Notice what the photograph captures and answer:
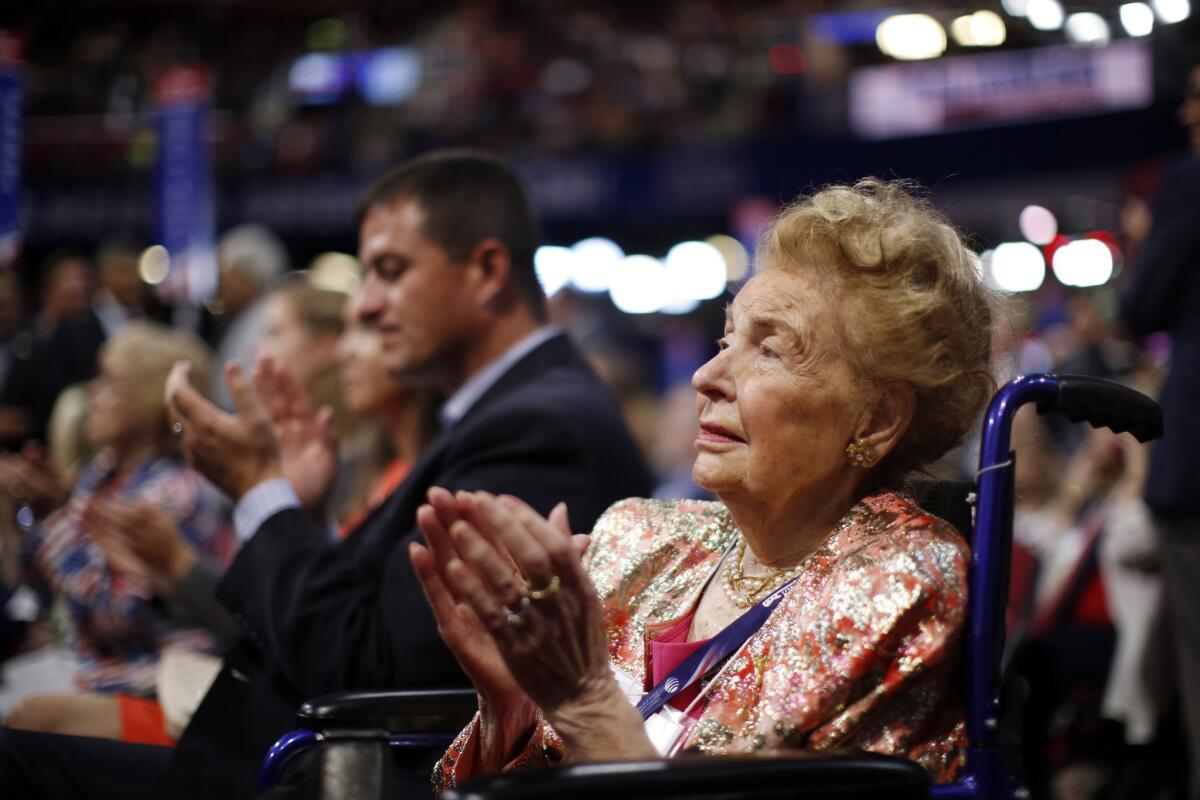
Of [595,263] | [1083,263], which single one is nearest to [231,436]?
[595,263]

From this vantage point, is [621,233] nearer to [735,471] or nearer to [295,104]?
[295,104]

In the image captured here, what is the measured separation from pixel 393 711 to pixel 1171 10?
468 centimetres

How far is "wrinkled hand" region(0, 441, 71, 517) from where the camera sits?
2.97 metres

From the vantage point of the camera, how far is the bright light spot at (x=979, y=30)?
35.9 feet

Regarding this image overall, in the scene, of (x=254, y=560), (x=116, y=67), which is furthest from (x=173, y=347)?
(x=116, y=67)

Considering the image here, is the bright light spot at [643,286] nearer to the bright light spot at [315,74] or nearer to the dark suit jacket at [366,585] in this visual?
the bright light spot at [315,74]

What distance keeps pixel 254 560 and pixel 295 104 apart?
13.0 meters

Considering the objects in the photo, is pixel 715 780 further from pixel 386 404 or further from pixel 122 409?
pixel 122 409

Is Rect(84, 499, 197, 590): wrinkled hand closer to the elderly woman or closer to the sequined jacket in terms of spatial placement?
the elderly woman

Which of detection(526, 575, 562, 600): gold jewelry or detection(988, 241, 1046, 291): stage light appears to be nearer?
detection(526, 575, 562, 600): gold jewelry

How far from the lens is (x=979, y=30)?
437 inches

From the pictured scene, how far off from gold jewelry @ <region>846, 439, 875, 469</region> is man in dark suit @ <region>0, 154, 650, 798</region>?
0.70 m

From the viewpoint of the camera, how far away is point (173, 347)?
3482mm

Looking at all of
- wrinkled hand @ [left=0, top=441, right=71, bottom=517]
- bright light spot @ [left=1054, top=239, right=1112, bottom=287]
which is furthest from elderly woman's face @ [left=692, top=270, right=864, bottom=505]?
bright light spot @ [left=1054, top=239, right=1112, bottom=287]
